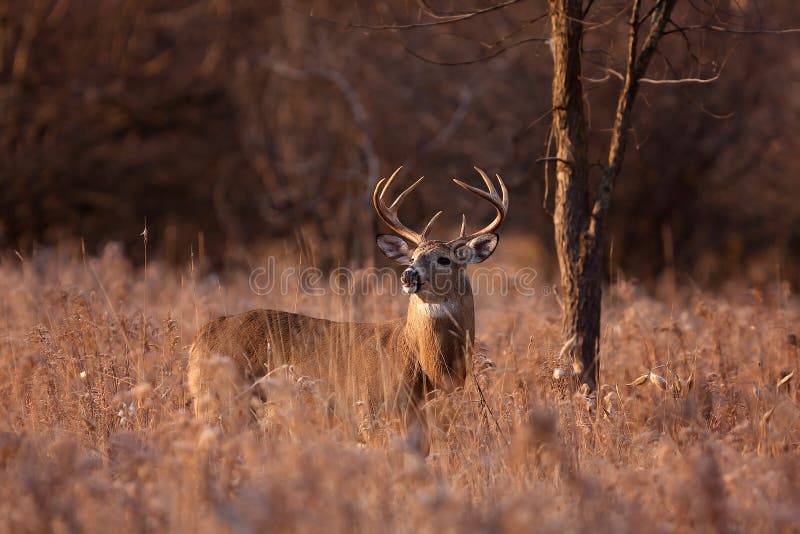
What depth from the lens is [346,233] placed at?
18.4m

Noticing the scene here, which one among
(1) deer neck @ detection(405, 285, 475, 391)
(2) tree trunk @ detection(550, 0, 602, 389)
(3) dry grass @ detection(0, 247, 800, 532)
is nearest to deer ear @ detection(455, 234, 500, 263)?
(1) deer neck @ detection(405, 285, 475, 391)

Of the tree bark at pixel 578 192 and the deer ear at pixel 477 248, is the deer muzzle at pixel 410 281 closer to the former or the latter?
the deer ear at pixel 477 248

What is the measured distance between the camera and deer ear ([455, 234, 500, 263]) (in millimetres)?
6996

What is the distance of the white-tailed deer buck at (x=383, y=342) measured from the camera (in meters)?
6.42

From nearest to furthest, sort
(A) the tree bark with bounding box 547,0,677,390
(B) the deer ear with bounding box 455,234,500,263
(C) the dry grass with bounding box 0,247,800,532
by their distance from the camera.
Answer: (C) the dry grass with bounding box 0,247,800,532
(A) the tree bark with bounding box 547,0,677,390
(B) the deer ear with bounding box 455,234,500,263

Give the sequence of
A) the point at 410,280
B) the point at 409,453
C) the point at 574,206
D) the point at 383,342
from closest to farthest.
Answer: the point at 409,453, the point at 410,280, the point at 383,342, the point at 574,206

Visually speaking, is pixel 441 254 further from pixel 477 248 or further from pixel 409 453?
pixel 409 453

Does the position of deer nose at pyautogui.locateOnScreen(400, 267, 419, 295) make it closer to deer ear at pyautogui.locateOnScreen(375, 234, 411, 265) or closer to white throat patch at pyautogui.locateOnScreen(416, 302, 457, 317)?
A: white throat patch at pyautogui.locateOnScreen(416, 302, 457, 317)

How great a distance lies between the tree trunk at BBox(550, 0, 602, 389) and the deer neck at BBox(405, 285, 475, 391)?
2.58 feet

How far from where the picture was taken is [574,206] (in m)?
6.91

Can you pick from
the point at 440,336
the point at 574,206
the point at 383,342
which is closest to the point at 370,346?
the point at 383,342

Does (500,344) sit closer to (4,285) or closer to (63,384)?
(63,384)

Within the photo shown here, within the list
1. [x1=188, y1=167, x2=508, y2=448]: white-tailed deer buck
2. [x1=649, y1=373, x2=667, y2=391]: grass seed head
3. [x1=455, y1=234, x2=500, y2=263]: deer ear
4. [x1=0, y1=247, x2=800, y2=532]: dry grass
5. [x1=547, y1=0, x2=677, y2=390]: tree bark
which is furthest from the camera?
[x1=455, y1=234, x2=500, y2=263]: deer ear

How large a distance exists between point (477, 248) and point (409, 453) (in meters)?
3.23
